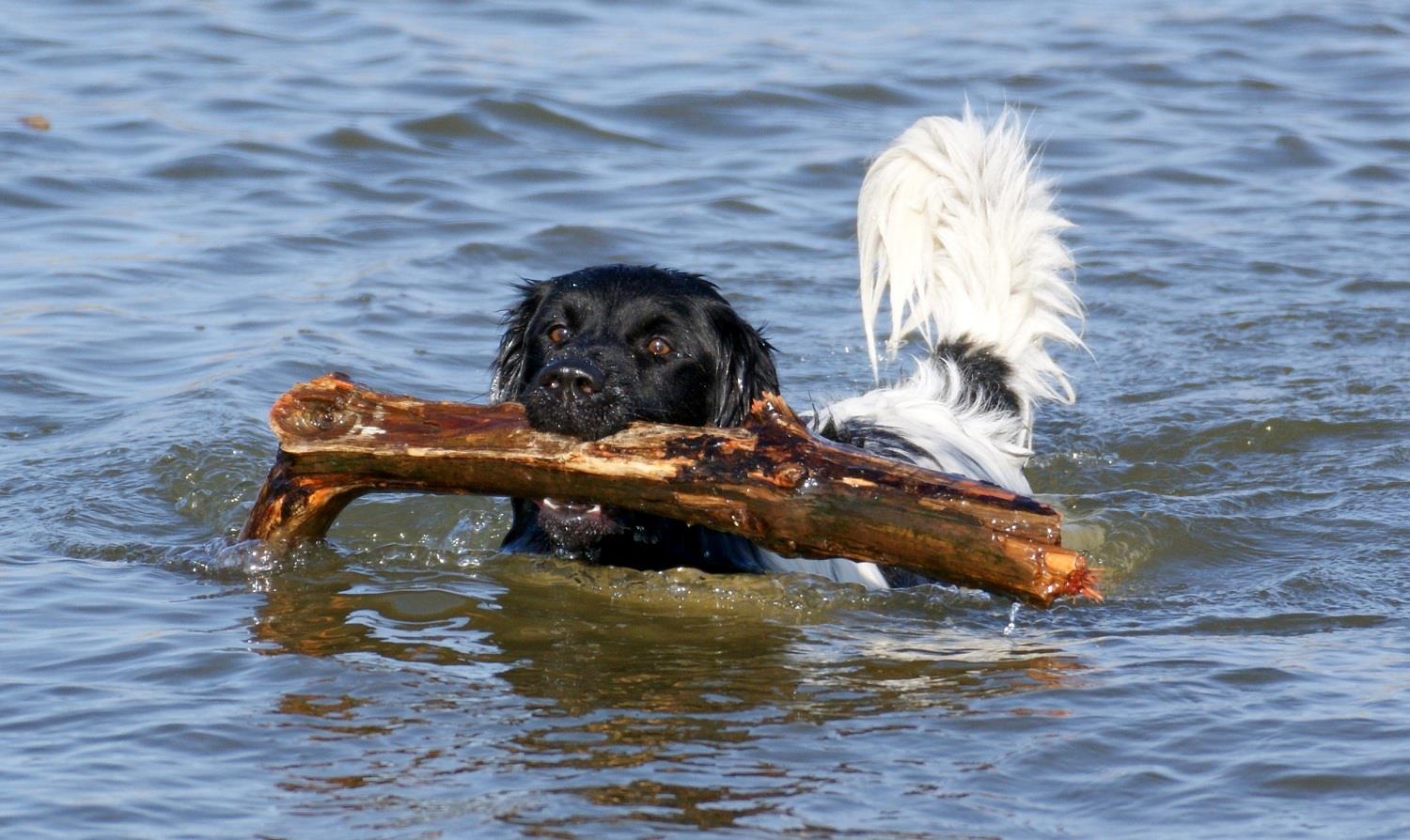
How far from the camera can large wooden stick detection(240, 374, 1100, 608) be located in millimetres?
4203

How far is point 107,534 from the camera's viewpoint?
5.99m

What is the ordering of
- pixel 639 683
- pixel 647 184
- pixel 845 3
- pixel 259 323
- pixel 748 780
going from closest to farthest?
pixel 748 780
pixel 639 683
pixel 259 323
pixel 647 184
pixel 845 3

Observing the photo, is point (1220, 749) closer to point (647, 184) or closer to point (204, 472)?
point (204, 472)

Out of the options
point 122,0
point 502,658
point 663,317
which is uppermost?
point 122,0

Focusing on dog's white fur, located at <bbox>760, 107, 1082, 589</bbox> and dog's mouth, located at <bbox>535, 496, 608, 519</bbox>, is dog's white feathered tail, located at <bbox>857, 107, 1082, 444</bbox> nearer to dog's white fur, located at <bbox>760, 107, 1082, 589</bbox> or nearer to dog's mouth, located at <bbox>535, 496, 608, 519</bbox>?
dog's white fur, located at <bbox>760, 107, 1082, 589</bbox>

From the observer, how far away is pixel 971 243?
6746mm

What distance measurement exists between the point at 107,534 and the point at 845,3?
10.9 metres

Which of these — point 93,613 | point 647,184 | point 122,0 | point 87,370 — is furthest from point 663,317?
point 122,0

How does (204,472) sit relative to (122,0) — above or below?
below

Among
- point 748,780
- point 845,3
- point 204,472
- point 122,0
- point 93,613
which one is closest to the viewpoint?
point 748,780

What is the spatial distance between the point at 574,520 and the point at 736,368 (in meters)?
0.68

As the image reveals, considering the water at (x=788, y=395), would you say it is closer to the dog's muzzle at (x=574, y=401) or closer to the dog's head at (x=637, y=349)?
the dog's head at (x=637, y=349)

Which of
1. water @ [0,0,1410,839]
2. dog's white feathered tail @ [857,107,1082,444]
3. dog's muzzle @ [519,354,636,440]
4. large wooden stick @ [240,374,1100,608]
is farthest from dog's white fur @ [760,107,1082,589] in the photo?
large wooden stick @ [240,374,1100,608]

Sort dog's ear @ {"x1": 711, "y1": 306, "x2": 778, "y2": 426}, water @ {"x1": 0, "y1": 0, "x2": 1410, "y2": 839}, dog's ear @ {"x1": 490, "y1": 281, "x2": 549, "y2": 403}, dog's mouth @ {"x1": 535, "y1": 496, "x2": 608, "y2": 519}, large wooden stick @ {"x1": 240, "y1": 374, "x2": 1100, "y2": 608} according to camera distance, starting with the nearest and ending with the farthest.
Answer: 1. water @ {"x1": 0, "y1": 0, "x2": 1410, "y2": 839}
2. large wooden stick @ {"x1": 240, "y1": 374, "x2": 1100, "y2": 608}
3. dog's mouth @ {"x1": 535, "y1": 496, "x2": 608, "y2": 519}
4. dog's ear @ {"x1": 711, "y1": 306, "x2": 778, "y2": 426}
5. dog's ear @ {"x1": 490, "y1": 281, "x2": 549, "y2": 403}
